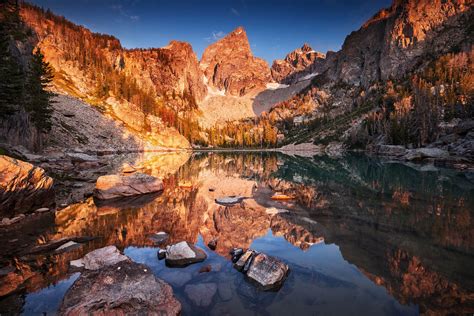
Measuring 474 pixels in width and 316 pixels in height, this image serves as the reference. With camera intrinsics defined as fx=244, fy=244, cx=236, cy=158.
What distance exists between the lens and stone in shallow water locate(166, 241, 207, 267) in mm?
8523

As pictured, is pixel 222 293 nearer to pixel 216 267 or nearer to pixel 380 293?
pixel 216 267

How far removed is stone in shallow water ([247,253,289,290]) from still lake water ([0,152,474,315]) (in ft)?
0.91

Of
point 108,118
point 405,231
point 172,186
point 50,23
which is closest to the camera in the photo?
point 405,231

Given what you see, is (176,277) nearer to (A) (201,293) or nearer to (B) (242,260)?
(A) (201,293)

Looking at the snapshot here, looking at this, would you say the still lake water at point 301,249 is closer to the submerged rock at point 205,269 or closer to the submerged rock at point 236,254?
the submerged rock at point 205,269

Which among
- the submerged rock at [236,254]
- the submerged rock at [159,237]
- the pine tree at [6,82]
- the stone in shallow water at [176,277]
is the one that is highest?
the pine tree at [6,82]

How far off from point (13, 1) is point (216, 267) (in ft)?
166

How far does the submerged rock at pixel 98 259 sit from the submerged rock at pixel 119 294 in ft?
6.33

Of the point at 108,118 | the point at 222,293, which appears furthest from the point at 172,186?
the point at 108,118

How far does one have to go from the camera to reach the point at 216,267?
8.34 meters

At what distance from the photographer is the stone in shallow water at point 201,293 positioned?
639 cm

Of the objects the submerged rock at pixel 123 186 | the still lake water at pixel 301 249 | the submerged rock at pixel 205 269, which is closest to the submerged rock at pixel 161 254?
the still lake water at pixel 301 249

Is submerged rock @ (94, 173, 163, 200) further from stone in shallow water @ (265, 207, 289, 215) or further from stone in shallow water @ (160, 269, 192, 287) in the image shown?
stone in shallow water @ (160, 269, 192, 287)

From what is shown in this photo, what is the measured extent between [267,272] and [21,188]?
14.2 metres
